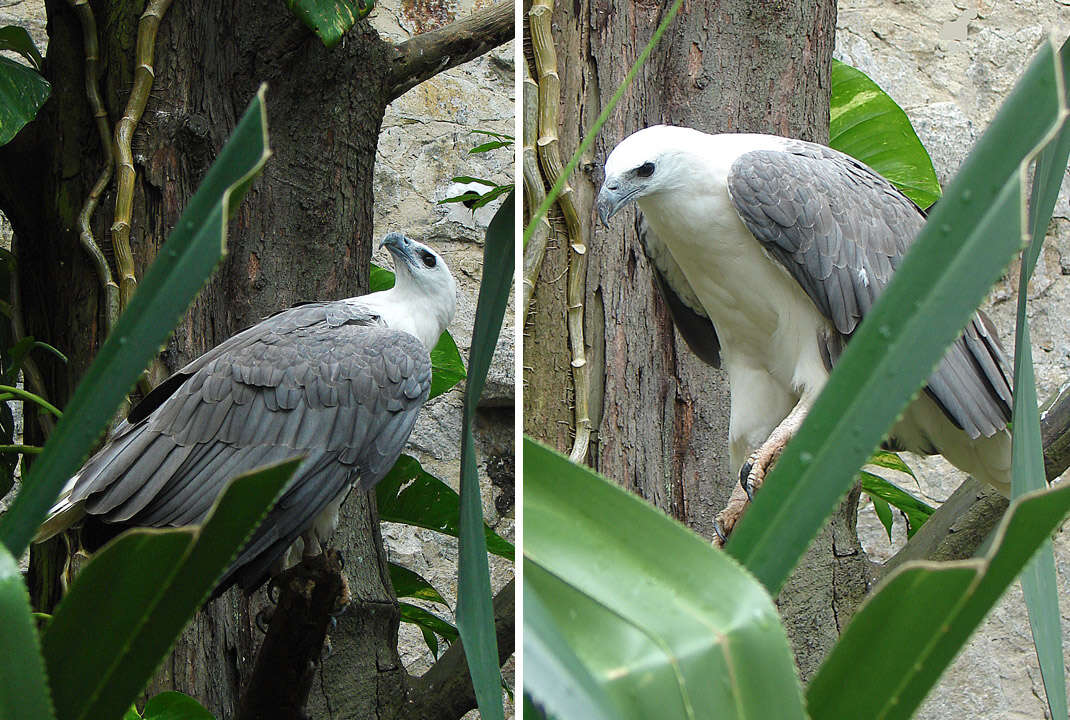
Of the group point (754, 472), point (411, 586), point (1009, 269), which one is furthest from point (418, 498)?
point (1009, 269)

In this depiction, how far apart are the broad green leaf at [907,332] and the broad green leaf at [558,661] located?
4 cm

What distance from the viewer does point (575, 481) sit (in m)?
0.19

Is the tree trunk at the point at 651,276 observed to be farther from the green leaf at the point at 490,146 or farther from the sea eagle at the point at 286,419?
the sea eagle at the point at 286,419

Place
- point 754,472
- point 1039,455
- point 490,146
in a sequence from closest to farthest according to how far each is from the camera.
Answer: point 1039,455
point 754,472
point 490,146

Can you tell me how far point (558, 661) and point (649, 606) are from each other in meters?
0.02

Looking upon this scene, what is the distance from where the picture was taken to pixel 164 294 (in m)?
0.21

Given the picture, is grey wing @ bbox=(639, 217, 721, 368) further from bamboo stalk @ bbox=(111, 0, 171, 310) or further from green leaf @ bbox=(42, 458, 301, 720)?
green leaf @ bbox=(42, 458, 301, 720)

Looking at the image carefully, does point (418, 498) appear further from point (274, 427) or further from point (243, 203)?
point (243, 203)

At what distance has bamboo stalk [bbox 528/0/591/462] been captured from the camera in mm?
518

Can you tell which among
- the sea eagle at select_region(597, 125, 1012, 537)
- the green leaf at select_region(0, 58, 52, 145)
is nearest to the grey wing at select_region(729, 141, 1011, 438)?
the sea eagle at select_region(597, 125, 1012, 537)

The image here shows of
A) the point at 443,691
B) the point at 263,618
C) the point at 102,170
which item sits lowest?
the point at 443,691

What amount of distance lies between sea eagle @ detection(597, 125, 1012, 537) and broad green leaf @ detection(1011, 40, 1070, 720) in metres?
0.33

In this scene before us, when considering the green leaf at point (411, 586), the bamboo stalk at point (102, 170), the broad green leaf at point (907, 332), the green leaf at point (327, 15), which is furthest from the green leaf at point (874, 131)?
the broad green leaf at point (907, 332)

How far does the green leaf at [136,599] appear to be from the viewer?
20 cm
